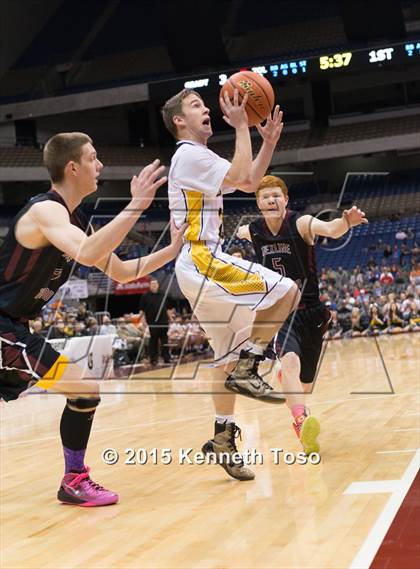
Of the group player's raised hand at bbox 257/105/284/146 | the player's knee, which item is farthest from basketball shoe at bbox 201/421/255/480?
player's raised hand at bbox 257/105/284/146

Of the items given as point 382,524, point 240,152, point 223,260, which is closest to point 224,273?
point 223,260

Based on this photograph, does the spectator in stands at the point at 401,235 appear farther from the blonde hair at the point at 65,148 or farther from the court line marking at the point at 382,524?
the blonde hair at the point at 65,148

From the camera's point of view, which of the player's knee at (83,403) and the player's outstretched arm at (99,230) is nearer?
the player's outstretched arm at (99,230)

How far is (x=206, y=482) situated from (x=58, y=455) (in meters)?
1.91

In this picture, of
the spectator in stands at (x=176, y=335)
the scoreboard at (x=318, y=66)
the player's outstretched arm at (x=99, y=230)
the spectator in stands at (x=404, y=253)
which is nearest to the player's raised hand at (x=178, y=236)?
the player's outstretched arm at (x=99, y=230)

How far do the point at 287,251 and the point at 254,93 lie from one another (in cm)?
127

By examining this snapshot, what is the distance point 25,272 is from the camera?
4.05 meters

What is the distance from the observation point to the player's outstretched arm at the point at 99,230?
3266mm

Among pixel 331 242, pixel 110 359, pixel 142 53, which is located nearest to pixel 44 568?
pixel 110 359

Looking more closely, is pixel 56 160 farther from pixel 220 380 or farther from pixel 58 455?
pixel 58 455

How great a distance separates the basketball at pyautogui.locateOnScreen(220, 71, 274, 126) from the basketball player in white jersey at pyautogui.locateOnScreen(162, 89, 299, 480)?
0.29 metres

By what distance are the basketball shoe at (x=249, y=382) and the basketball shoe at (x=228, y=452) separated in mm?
469

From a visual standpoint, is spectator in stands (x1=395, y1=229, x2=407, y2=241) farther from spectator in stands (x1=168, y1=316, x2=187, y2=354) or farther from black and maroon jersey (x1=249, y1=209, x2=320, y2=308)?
black and maroon jersey (x1=249, y1=209, x2=320, y2=308)

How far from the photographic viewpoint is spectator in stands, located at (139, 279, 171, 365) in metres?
15.0
